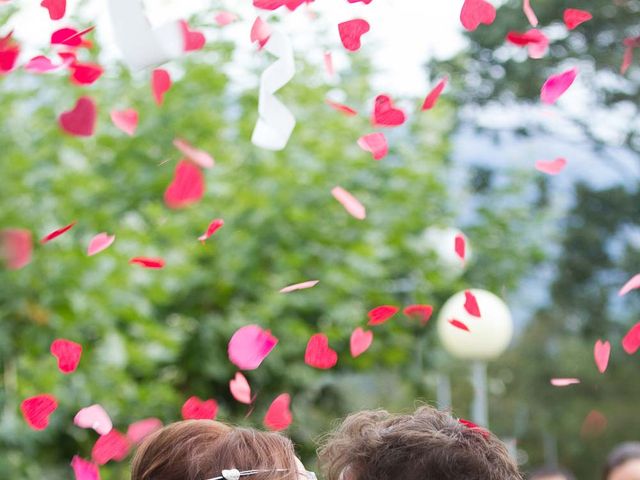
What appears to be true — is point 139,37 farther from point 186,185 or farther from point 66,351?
point 66,351

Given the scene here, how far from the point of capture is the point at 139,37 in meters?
2.08

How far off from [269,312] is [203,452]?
6761 mm

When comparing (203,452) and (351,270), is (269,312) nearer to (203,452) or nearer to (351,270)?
(351,270)

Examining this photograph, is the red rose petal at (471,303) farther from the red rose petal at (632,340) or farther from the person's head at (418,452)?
the person's head at (418,452)

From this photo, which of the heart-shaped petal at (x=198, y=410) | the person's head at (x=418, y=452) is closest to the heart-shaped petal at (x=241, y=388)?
the heart-shaped petal at (x=198, y=410)

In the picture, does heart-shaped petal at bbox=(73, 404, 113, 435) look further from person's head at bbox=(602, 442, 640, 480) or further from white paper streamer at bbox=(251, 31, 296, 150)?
person's head at bbox=(602, 442, 640, 480)

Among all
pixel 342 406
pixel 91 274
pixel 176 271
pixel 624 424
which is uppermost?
pixel 91 274

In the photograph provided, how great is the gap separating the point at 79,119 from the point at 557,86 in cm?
107

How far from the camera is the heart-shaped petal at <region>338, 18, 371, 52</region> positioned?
A: 2.64 meters

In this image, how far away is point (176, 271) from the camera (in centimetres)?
767

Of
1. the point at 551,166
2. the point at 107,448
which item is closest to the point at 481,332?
the point at 551,166

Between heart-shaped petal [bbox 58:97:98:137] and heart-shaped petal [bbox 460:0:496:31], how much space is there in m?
0.83

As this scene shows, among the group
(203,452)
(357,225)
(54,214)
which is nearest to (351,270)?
(357,225)

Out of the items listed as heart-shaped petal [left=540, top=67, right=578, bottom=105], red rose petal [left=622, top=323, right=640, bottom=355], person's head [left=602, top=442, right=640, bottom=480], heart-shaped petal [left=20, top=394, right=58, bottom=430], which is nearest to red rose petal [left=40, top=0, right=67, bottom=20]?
heart-shaped petal [left=20, top=394, right=58, bottom=430]
